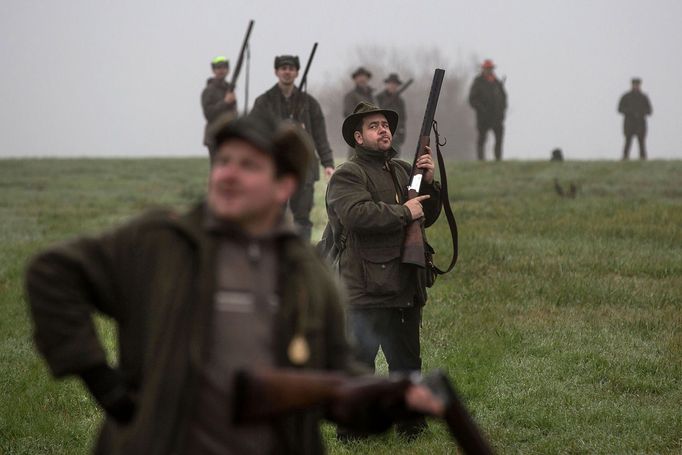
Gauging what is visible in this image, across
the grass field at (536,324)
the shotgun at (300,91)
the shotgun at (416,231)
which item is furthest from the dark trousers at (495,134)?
the shotgun at (416,231)

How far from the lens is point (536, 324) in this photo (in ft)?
39.4

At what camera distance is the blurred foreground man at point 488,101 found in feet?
95.9

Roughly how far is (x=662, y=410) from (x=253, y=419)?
19.6ft

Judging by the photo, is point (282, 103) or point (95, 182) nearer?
point (282, 103)

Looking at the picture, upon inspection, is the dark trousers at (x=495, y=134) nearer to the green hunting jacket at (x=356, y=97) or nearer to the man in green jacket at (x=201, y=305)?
the green hunting jacket at (x=356, y=97)

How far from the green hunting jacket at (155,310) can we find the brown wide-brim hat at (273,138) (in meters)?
0.23

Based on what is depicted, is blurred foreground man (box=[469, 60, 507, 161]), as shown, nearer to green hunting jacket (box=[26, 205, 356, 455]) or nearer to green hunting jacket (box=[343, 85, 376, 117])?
green hunting jacket (box=[343, 85, 376, 117])

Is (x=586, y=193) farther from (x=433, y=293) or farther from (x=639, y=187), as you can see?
(x=433, y=293)

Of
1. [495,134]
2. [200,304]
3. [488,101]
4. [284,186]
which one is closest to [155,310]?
[200,304]

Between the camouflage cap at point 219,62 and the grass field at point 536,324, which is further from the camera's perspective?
the camouflage cap at point 219,62

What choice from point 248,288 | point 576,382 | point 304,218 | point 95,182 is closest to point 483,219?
point 304,218

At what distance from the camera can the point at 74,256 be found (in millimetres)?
3895

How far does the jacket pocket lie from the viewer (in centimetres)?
823

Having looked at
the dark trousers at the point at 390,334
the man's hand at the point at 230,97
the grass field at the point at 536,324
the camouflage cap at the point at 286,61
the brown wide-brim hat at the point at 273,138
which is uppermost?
the camouflage cap at the point at 286,61
